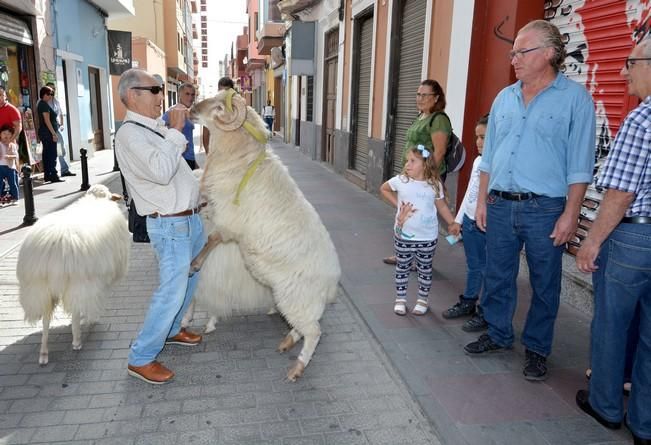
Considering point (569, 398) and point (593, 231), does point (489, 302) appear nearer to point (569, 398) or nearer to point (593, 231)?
point (569, 398)

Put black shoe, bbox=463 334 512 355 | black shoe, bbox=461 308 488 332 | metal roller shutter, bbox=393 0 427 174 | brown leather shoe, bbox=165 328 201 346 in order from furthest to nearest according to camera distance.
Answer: metal roller shutter, bbox=393 0 427 174
black shoe, bbox=461 308 488 332
brown leather shoe, bbox=165 328 201 346
black shoe, bbox=463 334 512 355

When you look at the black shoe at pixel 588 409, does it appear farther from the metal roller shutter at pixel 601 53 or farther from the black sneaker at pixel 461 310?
the metal roller shutter at pixel 601 53

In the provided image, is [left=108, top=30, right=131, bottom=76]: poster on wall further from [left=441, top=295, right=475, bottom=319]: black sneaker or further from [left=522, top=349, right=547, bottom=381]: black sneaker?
[left=522, top=349, right=547, bottom=381]: black sneaker

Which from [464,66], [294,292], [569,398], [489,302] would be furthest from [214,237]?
[464,66]

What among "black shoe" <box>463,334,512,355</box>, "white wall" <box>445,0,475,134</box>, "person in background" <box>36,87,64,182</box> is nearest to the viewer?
"black shoe" <box>463,334,512,355</box>

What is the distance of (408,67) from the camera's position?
29.4ft

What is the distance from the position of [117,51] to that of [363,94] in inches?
432

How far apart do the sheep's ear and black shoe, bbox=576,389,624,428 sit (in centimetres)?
293

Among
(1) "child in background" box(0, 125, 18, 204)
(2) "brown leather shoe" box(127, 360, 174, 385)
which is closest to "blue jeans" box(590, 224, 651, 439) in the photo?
(2) "brown leather shoe" box(127, 360, 174, 385)

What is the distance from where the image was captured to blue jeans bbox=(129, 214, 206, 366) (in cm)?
330

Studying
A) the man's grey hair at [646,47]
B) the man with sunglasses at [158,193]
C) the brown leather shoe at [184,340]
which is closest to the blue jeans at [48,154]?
the brown leather shoe at [184,340]

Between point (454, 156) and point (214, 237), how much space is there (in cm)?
307

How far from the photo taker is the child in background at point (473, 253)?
14.4 ft

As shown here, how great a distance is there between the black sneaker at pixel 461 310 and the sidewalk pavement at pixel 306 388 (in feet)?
0.33
